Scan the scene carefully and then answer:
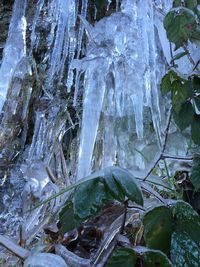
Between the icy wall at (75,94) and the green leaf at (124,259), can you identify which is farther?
the icy wall at (75,94)

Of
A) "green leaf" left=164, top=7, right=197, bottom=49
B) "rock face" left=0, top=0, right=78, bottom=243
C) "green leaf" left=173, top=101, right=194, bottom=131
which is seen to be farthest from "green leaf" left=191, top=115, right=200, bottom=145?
"rock face" left=0, top=0, right=78, bottom=243

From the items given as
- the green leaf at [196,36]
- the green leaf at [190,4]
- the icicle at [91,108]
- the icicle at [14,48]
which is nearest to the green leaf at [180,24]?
the green leaf at [196,36]

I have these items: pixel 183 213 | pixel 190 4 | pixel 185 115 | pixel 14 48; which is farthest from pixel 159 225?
pixel 14 48

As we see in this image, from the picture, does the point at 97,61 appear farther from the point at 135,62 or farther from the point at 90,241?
the point at 90,241

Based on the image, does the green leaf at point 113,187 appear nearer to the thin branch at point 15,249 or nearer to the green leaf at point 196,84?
the thin branch at point 15,249

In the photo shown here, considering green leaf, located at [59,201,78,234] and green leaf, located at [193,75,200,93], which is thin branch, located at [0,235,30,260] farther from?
green leaf, located at [193,75,200,93]

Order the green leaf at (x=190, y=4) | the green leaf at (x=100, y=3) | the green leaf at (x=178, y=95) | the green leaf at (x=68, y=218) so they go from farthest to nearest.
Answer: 1. the green leaf at (x=100, y=3)
2. the green leaf at (x=190, y=4)
3. the green leaf at (x=178, y=95)
4. the green leaf at (x=68, y=218)
